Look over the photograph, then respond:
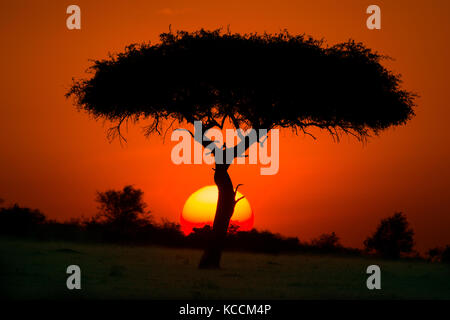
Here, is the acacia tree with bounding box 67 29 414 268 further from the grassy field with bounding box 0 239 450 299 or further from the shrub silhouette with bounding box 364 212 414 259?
the shrub silhouette with bounding box 364 212 414 259

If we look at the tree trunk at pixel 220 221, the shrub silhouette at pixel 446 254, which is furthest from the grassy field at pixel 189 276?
the shrub silhouette at pixel 446 254

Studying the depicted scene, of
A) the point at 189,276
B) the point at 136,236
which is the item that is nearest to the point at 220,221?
the point at 189,276

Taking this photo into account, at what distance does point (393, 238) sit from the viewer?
1656 inches

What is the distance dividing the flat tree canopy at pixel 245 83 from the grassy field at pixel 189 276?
6.16 m

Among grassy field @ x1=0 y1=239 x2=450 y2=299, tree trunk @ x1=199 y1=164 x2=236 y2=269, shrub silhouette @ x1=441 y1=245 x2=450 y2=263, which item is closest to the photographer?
grassy field @ x1=0 y1=239 x2=450 y2=299

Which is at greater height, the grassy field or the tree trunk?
the tree trunk

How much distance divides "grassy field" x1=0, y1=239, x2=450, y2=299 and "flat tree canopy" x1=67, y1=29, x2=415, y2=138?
6163 millimetres

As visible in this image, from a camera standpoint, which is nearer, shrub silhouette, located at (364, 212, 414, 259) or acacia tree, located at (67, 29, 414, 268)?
acacia tree, located at (67, 29, 414, 268)

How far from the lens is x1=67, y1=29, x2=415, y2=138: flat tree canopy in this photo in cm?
2786

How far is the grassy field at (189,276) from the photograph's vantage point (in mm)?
19156

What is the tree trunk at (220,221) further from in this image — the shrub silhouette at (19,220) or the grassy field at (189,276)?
the shrub silhouette at (19,220)

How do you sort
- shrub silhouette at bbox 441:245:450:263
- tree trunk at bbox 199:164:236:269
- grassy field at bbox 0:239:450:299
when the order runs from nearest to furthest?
grassy field at bbox 0:239:450:299 → tree trunk at bbox 199:164:236:269 → shrub silhouette at bbox 441:245:450:263

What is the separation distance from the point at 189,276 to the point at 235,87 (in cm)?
821

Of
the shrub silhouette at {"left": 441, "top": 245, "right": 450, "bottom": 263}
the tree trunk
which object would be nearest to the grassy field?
the tree trunk
